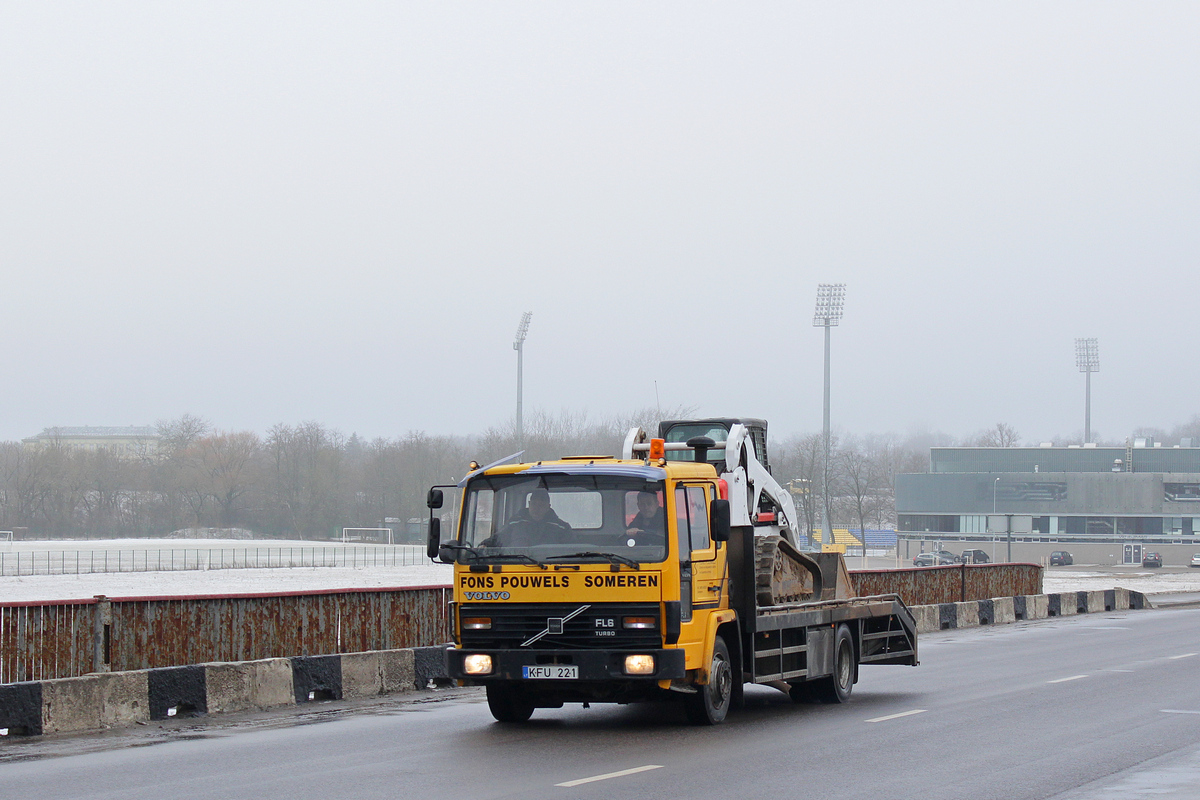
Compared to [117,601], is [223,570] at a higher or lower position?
lower

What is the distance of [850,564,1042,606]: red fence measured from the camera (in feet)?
93.8

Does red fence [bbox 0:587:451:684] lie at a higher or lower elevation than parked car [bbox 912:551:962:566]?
higher

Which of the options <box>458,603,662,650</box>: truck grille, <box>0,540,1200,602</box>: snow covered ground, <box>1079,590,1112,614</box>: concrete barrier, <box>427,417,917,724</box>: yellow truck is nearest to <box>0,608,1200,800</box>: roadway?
<box>427,417,917,724</box>: yellow truck

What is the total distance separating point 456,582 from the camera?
40.2 ft

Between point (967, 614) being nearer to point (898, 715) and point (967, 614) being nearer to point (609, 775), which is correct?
point (898, 715)

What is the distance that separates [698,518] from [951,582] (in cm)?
2078

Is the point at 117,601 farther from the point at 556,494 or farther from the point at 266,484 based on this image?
the point at 266,484

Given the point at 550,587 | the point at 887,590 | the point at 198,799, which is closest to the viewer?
the point at 198,799

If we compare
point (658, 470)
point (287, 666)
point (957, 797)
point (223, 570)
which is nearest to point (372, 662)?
point (287, 666)

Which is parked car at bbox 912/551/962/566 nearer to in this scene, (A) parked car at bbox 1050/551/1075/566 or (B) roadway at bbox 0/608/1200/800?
(A) parked car at bbox 1050/551/1075/566

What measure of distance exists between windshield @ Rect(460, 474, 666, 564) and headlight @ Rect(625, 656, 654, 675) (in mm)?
842

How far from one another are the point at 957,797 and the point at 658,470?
4134mm

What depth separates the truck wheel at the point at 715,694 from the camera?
12.5 meters

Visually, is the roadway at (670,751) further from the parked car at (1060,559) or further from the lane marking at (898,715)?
the parked car at (1060,559)
